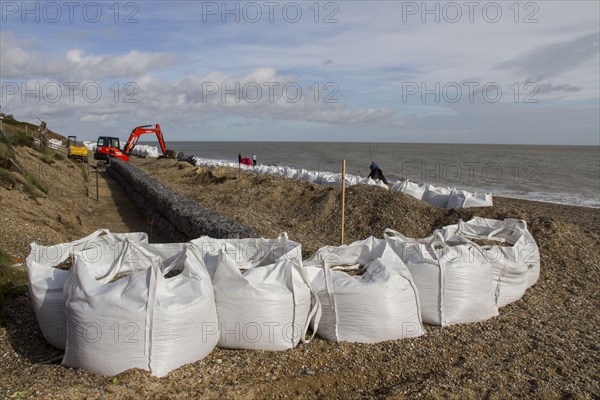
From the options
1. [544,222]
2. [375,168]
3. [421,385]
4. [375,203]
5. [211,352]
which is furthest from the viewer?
[375,168]

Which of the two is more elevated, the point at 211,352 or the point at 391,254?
the point at 391,254

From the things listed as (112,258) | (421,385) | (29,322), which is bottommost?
(421,385)

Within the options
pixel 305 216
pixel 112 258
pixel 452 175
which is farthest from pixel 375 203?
pixel 452 175

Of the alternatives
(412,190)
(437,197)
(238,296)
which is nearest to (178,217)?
(238,296)

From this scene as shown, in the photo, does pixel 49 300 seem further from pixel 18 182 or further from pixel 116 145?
pixel 116 145

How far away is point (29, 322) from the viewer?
4.24 meters

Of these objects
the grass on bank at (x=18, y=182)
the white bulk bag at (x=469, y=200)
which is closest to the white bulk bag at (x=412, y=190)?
the white bulk bag at (x=469, y=200)

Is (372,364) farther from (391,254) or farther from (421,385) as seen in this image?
(391,254)

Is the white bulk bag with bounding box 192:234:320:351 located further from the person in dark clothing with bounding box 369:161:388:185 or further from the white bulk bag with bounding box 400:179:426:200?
the person in dark clothing with bounding box 369:161:388:185

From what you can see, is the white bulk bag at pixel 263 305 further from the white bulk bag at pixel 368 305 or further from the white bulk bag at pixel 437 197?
the white bulk bag at pixel 437 197

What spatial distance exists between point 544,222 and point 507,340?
15.7 ft

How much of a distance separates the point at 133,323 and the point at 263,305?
1.00m

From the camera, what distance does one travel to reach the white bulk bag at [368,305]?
421cm

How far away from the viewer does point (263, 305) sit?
12.9ft
